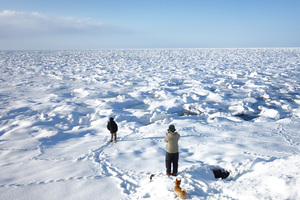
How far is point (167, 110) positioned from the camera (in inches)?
316

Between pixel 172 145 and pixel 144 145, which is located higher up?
pixel 172 145

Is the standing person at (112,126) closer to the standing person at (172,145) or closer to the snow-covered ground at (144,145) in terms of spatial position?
the snow-covered ground at (144,145)

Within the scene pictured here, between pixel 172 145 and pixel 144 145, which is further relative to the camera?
pixel 144 145

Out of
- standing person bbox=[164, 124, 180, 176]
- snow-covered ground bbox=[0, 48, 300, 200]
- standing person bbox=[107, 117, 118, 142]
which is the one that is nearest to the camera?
snow-covered ground bbox=[0, 48, 300, 200]

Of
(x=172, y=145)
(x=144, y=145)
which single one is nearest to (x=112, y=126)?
(x=144, y=145)

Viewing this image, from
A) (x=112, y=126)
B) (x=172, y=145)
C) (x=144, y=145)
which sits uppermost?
(x=172, y=145)

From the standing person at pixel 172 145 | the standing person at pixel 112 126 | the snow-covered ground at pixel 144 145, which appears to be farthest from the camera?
the standing person at pixel 112 126

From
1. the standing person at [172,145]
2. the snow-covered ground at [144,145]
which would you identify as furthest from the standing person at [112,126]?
the standing person at [172,145]

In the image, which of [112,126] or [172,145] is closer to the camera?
[172,145]

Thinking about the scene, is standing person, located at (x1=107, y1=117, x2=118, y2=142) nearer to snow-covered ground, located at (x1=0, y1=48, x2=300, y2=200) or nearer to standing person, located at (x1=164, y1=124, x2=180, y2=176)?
snow-covered ground, located at (x1=0, y1=48, x2=300, y2=200)

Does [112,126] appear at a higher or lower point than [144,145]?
higher

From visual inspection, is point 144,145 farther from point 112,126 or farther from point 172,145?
point 172,145

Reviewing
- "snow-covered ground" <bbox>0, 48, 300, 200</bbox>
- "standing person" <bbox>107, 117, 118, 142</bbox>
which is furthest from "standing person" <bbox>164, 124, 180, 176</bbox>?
"standing person" <bbox>107, 117, 118, 142</bbox>

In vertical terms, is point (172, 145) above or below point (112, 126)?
above
